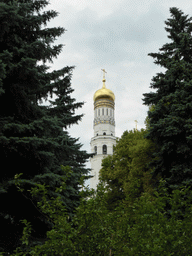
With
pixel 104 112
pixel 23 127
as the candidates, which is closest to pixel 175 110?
pixel 23 127

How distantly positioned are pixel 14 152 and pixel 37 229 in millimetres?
2312

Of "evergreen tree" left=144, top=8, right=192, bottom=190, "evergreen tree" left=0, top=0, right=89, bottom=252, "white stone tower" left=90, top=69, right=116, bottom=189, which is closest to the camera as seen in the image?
"evergreen tree" left=0, top=0, right=89, bottom=252

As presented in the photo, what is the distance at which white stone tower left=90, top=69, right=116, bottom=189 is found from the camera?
49.1m

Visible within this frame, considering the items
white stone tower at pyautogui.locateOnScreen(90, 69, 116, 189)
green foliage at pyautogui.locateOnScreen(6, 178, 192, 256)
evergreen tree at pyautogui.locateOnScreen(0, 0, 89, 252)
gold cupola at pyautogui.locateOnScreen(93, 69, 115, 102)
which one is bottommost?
green foliage at pyautogui.locateOnScreen(6, 178, 192, 256)

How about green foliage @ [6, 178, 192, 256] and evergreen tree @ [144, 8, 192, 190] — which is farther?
evergreen tree @ [144, 8, 192, 190]

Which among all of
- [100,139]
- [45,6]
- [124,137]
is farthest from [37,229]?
[100,139]

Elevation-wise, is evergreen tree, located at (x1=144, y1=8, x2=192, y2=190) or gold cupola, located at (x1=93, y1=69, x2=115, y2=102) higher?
gold cupola, located at (x1=93, y1=69, x2=115, y2=102)

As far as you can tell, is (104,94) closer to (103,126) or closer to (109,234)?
(103,126)

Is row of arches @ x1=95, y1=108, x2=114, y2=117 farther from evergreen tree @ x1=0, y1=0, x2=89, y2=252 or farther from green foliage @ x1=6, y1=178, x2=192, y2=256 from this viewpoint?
green foliage @ x1=6, y1=178, x2=192, y2=256

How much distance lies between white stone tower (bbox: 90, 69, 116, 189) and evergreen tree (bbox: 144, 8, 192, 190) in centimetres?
3551

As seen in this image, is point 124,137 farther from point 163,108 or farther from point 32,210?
point 32,210

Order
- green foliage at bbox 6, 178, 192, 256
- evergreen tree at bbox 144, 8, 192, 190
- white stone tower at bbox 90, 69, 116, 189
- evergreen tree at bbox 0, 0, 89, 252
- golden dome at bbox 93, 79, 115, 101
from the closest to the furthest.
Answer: green foliage at bbox 6, 178, 192, 256, evergreen tree at bbox 0, 0, 89, 252, evergreen tree at bbox 144, 8, 192, 190, white stone tower at bbox 90, 69, 116, 189, golden dome at bbox 93, 79, 115, 101

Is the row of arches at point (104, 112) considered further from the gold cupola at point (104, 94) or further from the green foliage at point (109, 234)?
the green foliage at point (109, 234)

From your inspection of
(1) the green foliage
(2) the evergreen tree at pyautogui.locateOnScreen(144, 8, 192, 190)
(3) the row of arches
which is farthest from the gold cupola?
(1) the green foliage
